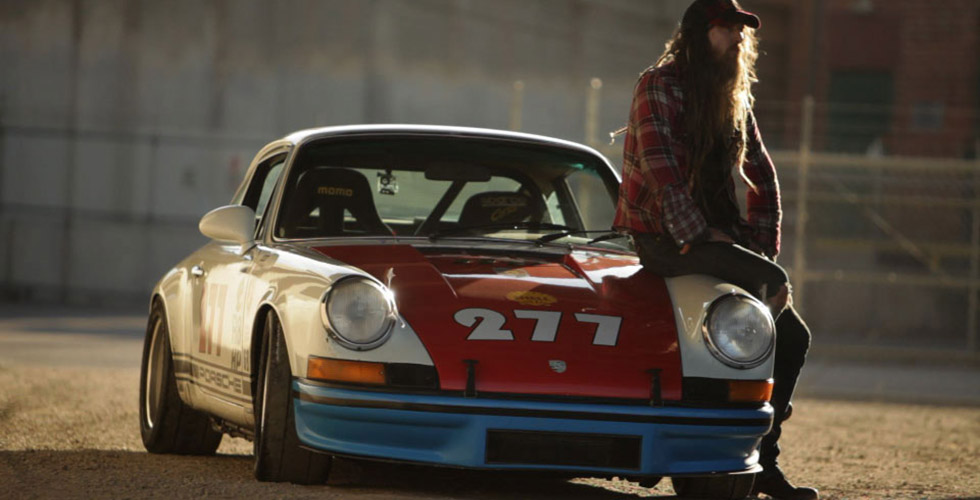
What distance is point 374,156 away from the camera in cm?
652

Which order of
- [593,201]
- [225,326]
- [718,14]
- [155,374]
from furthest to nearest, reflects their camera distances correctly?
[593,201] < [155,374] < [225,326] < [718,14]

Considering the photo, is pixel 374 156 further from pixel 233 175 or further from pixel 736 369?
pixel 233 175

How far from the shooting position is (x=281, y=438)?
17.3 feet

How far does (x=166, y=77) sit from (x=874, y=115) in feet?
29.5

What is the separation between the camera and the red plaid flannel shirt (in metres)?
5.49

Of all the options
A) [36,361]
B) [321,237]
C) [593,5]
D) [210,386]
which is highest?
[593,5]

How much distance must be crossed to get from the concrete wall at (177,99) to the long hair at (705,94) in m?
13.3

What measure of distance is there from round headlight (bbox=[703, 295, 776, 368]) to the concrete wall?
13.7 metres

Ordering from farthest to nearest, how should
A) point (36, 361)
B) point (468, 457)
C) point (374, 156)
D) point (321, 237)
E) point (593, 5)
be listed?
1. point (593, 5)
2. point (36, 361)
3. point (374, 156)
4. point (321, 237)
5. point (468, 457)

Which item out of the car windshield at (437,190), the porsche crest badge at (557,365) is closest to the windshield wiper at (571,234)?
the car windshield at (437,190)

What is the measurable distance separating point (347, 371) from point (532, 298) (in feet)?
2.16

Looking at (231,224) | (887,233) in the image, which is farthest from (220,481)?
(887,233)

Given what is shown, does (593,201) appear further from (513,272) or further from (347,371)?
(347,371)


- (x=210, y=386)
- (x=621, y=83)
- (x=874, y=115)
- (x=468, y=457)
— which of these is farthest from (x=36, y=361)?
(x=874, y=115)
